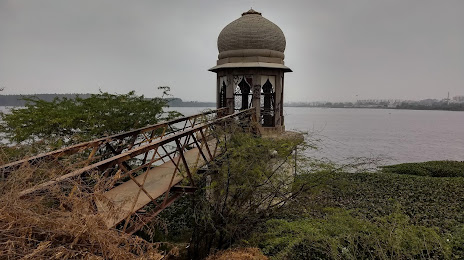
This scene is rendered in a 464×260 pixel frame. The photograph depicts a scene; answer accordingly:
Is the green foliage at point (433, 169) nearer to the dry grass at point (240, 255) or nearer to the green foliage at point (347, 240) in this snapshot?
the green foliage at point (347, 240)

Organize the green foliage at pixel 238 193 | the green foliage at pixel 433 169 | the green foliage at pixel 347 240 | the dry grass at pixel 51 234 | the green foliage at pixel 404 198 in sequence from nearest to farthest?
the dry grass at pixel 51 234 < the green foliage at pixel 347 240 < the green foliage at pixel 238 193 < the green foliage at pixel 404 198 < the green foliage at pixel 433 169

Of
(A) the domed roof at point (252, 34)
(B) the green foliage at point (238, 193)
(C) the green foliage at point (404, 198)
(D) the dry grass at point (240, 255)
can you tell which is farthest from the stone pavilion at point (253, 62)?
(D) the dry grass at point (240, 255)

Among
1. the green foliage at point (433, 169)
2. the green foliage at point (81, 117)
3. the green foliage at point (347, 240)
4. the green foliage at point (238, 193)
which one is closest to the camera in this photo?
the green foliage at point (347, 240)

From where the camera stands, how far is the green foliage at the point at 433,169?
2044 cm

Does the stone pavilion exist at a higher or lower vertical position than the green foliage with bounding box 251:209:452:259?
higher

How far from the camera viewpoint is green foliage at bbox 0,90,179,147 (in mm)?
10539

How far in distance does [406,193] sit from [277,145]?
10.3 metres

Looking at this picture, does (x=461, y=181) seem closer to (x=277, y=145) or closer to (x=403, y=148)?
(x=277, y=145)

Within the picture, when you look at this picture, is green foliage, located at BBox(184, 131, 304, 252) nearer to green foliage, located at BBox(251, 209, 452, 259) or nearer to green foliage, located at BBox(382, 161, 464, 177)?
green foliage, located at BBox(251, 209, 452, 259)

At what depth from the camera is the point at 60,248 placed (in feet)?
8.25

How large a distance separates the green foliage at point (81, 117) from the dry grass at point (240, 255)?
5745 millimetres

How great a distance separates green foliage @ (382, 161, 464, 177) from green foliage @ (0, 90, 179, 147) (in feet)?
Result: 57.3

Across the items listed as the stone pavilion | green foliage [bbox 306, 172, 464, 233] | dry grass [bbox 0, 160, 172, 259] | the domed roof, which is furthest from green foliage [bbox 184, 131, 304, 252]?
the domed roof

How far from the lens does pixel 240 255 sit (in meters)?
6.57
